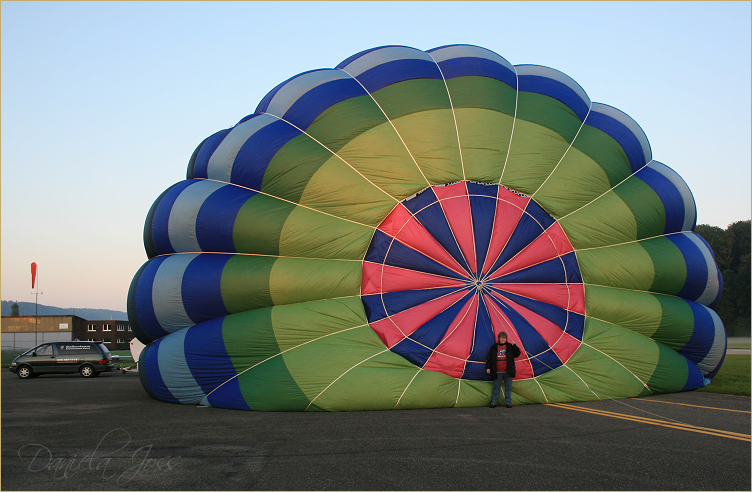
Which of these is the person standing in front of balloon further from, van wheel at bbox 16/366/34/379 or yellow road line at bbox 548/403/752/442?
van wheel at bbox 16/366/34/379

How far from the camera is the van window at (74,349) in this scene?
17.7m

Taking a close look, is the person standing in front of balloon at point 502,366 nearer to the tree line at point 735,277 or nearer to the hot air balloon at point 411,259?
the hot air balloon at point 411,259

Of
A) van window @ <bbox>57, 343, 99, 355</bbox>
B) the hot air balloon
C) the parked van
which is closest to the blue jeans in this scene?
the hot air balloon

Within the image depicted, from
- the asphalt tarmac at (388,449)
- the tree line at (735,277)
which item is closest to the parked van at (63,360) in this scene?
the asphalt tarmac at (388,449)

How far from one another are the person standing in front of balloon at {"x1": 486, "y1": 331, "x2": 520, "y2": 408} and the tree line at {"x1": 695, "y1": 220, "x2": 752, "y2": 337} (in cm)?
4929

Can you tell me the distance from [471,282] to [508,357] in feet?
3.91

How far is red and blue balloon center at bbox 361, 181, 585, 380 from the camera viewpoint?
25.6ft

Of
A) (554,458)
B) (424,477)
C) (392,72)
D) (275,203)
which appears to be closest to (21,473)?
(424,477)

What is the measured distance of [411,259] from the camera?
26.2 ft

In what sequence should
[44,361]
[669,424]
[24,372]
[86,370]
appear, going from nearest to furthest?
1. [669,424]
2. [24,372]
3. [44,361]
4. [86,370]

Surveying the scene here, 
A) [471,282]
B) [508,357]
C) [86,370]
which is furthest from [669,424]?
[86,370]

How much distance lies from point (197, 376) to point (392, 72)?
18.4ft

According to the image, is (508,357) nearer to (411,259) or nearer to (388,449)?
(411,259)

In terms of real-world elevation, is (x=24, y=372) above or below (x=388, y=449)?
below
